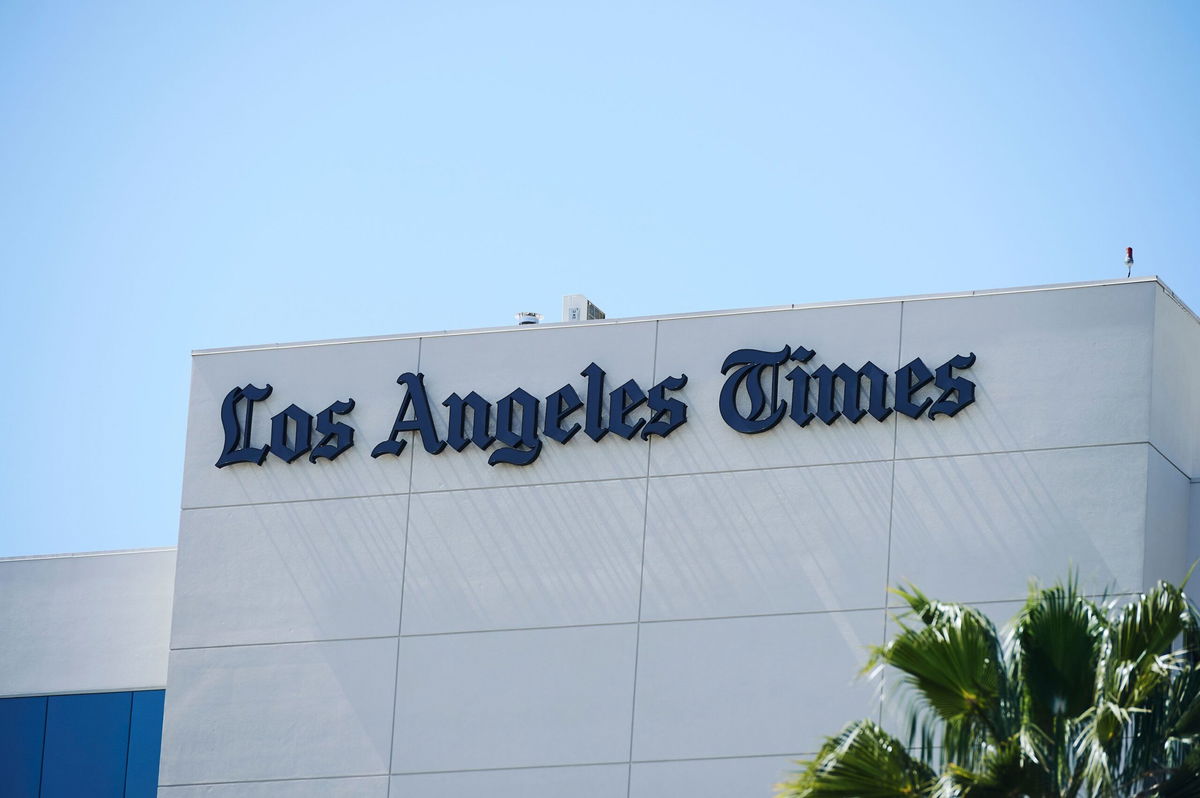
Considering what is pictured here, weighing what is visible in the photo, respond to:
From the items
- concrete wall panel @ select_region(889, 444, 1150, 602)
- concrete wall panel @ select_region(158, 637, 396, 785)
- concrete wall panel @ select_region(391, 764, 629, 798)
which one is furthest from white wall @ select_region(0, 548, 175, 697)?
concrete wall panel @ select_region(889, 444, 1150, 602)

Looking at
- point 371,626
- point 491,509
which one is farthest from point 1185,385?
point 371,626

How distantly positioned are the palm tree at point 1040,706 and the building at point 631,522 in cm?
604

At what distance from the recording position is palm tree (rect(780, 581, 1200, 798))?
17594mm

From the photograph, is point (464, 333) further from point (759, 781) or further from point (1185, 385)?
point (1185, 385)

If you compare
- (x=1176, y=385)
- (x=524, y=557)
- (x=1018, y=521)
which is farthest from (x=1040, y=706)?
(x=524, y=557)

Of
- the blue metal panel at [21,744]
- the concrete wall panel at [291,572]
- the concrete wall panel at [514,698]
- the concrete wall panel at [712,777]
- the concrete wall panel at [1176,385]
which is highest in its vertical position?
the concrete wall panel at [1176,385]

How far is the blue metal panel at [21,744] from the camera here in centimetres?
3030

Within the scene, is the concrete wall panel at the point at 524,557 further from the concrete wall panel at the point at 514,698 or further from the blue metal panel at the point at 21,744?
the blue metal panel at the point at 21,744

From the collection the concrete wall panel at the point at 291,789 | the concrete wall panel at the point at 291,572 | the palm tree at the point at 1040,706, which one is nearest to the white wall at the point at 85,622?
the concrete wall panel at the point at 291,572

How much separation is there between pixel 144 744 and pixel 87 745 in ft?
3.28

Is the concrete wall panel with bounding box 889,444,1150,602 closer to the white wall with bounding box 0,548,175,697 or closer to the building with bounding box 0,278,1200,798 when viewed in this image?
the building with bounding box 0,278,1200,798

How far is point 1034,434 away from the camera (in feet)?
81.5

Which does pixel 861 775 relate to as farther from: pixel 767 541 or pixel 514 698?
pixel 514 698

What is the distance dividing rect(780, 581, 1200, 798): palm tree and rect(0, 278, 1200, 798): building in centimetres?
604
